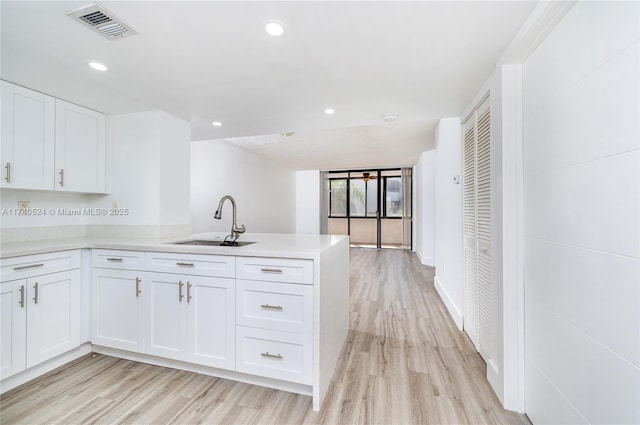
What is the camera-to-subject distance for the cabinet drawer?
2.07m

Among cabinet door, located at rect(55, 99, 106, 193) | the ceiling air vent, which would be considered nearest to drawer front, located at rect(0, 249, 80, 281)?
cabinet door, located at rect(55, 99, 106, 193)

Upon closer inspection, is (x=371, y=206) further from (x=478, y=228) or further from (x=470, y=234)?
(x=478, y=228)

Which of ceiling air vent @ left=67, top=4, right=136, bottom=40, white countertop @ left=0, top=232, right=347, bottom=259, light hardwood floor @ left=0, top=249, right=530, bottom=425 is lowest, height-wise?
light hardwood floor @ left=0, top=249, right=530, bottom=425

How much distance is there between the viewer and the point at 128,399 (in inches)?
66.3

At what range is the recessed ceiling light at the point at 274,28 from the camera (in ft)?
4.33

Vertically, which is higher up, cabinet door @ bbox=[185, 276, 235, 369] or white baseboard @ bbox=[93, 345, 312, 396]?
cabinet door @ bbox=[185, 276, 235, 369]

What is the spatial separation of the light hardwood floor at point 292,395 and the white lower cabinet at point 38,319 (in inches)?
7.4

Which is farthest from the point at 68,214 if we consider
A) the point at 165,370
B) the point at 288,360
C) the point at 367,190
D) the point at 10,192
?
the point at 367,190

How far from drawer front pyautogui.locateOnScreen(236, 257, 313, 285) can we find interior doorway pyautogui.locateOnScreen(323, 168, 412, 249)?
22.3 feet

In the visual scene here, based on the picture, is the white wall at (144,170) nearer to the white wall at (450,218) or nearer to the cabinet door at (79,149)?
the cabinet door at (79,149)

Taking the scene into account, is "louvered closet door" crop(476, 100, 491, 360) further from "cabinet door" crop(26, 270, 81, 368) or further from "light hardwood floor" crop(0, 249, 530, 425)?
"cabinet door" crop(26, 270, 81, 368)

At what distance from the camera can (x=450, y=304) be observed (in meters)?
3.09

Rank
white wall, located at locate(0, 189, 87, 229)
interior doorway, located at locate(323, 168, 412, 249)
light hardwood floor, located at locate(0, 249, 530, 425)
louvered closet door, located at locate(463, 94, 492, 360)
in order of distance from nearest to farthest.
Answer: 1. light hardwood floor, located at locate(0, 249, 530, 425)
2. louvered closet door, located at locate(463, 94, 492, 360)
3. white wall, located at locate(0, 189, 87, 229)
4. interior doorway, located at locate(323, 168, 412, 249)

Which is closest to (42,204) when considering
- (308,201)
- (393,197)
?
(308,201)
